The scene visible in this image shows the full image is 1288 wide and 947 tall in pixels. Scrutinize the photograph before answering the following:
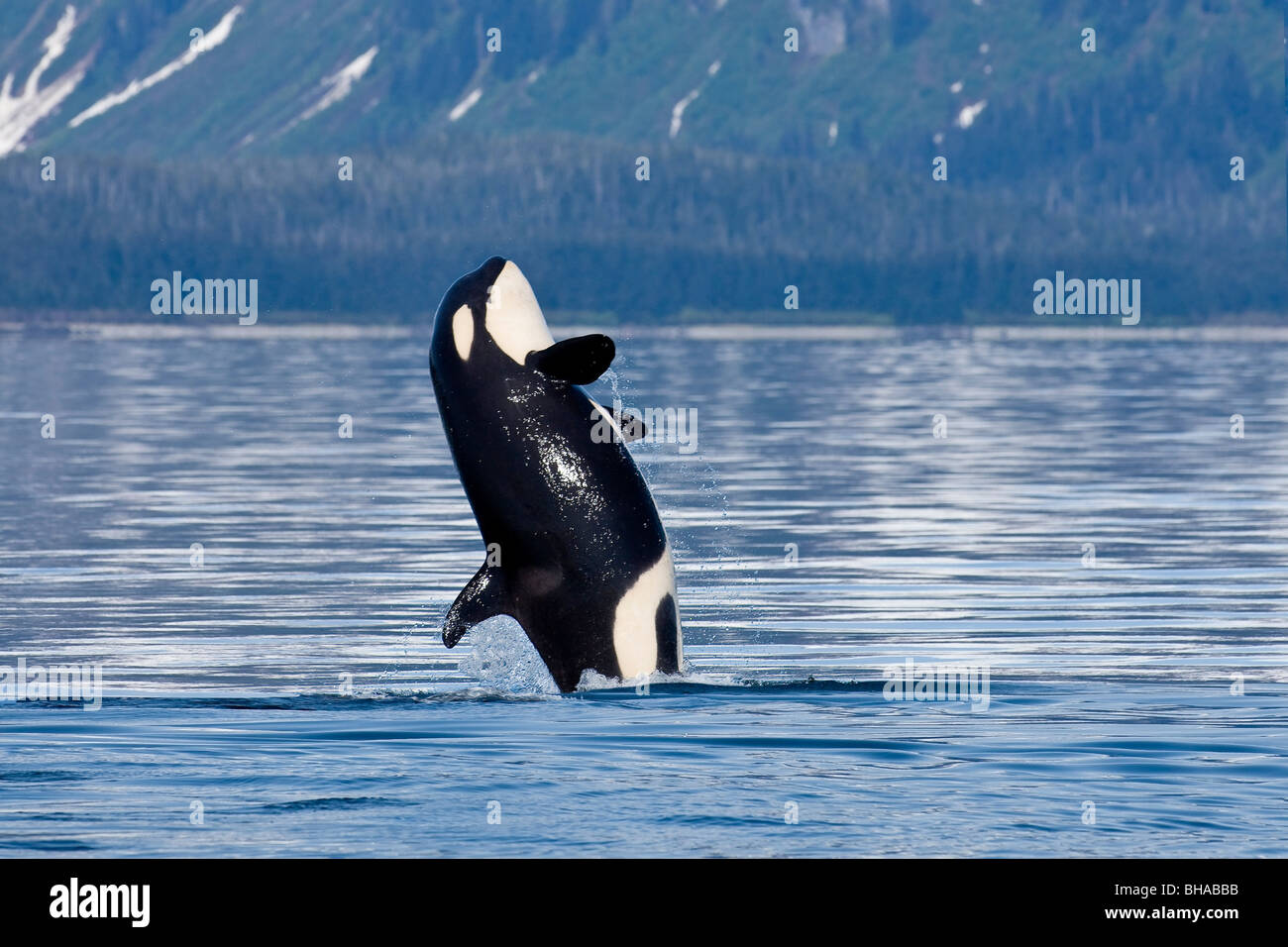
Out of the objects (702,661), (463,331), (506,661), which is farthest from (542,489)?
(702,661)

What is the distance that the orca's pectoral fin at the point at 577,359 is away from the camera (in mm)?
17141

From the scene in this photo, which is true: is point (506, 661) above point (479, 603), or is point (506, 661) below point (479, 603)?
below

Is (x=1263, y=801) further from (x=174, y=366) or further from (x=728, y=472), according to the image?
(x=174, y=366)

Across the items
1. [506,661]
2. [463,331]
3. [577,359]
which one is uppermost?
[463,331]

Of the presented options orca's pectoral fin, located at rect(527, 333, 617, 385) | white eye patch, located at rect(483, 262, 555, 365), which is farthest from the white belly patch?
white eye patch, located at rect(483, 262, 555, 365)

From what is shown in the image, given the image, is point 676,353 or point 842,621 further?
point 676,353

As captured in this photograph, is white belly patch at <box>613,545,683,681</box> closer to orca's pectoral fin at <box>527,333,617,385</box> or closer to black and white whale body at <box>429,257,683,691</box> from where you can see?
black and white whale body at <box>429,257,683,691</box>

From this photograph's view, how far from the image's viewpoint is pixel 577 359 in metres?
17.3

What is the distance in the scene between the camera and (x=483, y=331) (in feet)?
57.7

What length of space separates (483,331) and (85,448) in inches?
1539

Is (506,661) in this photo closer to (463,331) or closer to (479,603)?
(479,603)

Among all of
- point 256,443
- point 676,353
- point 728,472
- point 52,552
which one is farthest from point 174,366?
point 52,552

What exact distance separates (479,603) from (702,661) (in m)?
5.54
